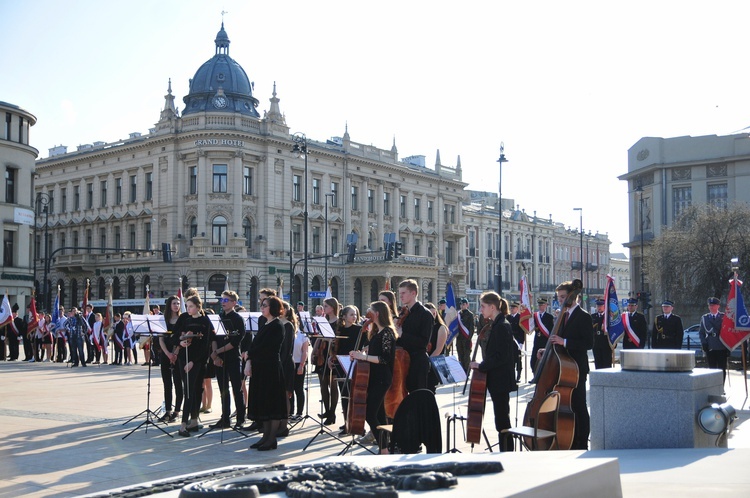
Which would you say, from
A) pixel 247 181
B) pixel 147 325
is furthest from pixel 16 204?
pixel 147 325

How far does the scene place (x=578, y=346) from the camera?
376 inches

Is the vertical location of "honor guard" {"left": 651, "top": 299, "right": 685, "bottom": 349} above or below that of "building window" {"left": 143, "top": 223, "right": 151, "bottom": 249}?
below

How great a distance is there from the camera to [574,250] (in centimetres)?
12194

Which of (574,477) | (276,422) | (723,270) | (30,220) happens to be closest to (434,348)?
(276,422)

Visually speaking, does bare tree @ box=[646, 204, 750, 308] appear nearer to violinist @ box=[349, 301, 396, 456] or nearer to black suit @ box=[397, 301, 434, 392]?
black suit @ box=[397, 301, 434, 392]

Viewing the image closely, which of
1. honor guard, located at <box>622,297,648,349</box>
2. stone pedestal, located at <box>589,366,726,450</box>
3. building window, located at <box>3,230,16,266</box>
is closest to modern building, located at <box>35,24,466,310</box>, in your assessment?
building window, located at <box>3,230,16,266</box>

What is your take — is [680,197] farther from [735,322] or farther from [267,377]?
[267,377]

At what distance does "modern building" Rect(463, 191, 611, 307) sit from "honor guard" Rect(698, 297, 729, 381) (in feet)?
230

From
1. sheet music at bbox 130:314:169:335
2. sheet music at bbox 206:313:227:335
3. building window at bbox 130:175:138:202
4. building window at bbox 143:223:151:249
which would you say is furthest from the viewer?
building window at bbox 130:175:138:202

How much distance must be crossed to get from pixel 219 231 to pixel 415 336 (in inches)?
2168

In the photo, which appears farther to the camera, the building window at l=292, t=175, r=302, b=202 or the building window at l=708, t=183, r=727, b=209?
the building window at l=292, t=175, r=302, b=202

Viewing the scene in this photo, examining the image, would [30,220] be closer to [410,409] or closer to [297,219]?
[297,219]

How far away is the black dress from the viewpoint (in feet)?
35.5

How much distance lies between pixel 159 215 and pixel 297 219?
1090 centimetres
